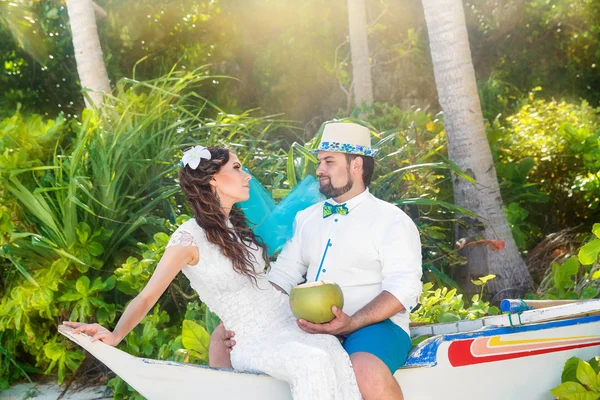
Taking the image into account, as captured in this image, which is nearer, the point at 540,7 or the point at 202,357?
the point at 202,357

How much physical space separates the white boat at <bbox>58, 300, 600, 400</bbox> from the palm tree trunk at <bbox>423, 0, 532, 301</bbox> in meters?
2.21

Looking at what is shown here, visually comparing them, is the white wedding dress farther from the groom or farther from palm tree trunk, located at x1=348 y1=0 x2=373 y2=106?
palm tree trunk, located at x1=348 y1=0 x2=373 y2=106

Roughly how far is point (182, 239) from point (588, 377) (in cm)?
181

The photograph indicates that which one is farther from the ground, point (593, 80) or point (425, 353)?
point (593, 80)

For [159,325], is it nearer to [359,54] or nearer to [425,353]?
[425,353]

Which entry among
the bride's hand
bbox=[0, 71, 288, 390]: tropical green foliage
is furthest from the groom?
bbox=[0, 71, 288, 390]: tropical green foliage

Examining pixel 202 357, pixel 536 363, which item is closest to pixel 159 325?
pixel 202 357

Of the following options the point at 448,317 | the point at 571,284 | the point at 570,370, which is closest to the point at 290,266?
the point at 448,317

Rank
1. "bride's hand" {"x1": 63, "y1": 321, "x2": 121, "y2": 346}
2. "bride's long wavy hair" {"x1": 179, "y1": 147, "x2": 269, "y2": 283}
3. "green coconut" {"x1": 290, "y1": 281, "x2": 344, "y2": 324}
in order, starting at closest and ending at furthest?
"bride's hand" {"x1": 63, "y1": 321, "x2": 121, "y2": 346} → "green coconut" {"x1": 290, "y1": 281, "x2": 344, "y2": 324} → "bride's long wavy hair" {"x1": 179, "y1": 147, "x2": 269, "y2": 283}

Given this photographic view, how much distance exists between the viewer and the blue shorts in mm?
3189

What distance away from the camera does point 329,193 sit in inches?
150

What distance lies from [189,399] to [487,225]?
3.34 metres

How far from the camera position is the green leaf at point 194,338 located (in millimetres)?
4129

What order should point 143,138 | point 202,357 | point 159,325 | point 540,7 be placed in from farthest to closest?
point 540,7 < point 143,138 < point 159,325 < point 202,357
